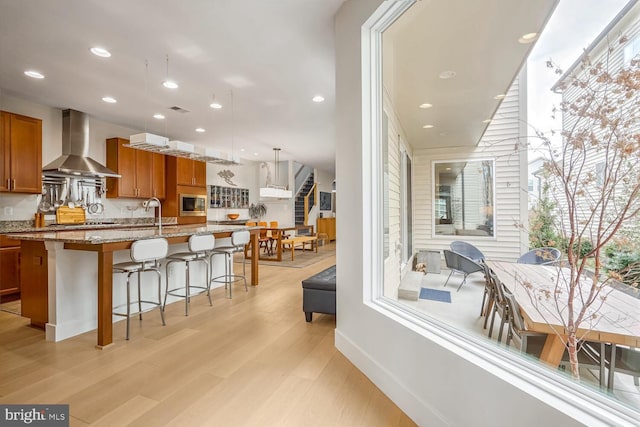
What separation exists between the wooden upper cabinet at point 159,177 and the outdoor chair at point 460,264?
6.06m

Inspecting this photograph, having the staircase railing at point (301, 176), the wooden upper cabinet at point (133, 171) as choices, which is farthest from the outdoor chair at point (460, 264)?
the staircase railing at point (301, 176)

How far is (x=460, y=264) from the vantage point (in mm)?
2113

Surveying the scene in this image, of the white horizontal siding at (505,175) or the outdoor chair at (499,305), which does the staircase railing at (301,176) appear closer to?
the white horizontal siding at (505,175)

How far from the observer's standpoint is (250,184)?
32.8 ft

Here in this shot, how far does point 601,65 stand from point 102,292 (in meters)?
3.44

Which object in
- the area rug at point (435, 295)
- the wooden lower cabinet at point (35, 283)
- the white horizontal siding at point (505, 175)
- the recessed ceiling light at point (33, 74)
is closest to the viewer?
the white horizontal siding at point (505, 175)

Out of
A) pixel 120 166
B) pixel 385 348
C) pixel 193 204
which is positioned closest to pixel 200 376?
pixel 385 348

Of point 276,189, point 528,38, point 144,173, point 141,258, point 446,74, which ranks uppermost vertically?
point 446,74

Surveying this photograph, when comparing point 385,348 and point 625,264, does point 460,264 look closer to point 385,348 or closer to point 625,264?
point 385,348

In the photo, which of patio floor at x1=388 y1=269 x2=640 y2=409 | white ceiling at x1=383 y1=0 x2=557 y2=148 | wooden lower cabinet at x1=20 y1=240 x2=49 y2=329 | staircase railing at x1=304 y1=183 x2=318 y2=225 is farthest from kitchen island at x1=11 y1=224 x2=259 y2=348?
staircase railing at x1=304 y1=183 x2=318 y2=225

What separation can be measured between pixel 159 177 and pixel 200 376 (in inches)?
212

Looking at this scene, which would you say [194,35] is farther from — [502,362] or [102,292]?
[502,362]

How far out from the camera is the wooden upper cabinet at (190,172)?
21.9 ft

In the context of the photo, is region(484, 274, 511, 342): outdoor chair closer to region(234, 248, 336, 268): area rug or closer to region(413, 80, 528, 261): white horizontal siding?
region(413, 80, 528, 261): white horizontal siding
